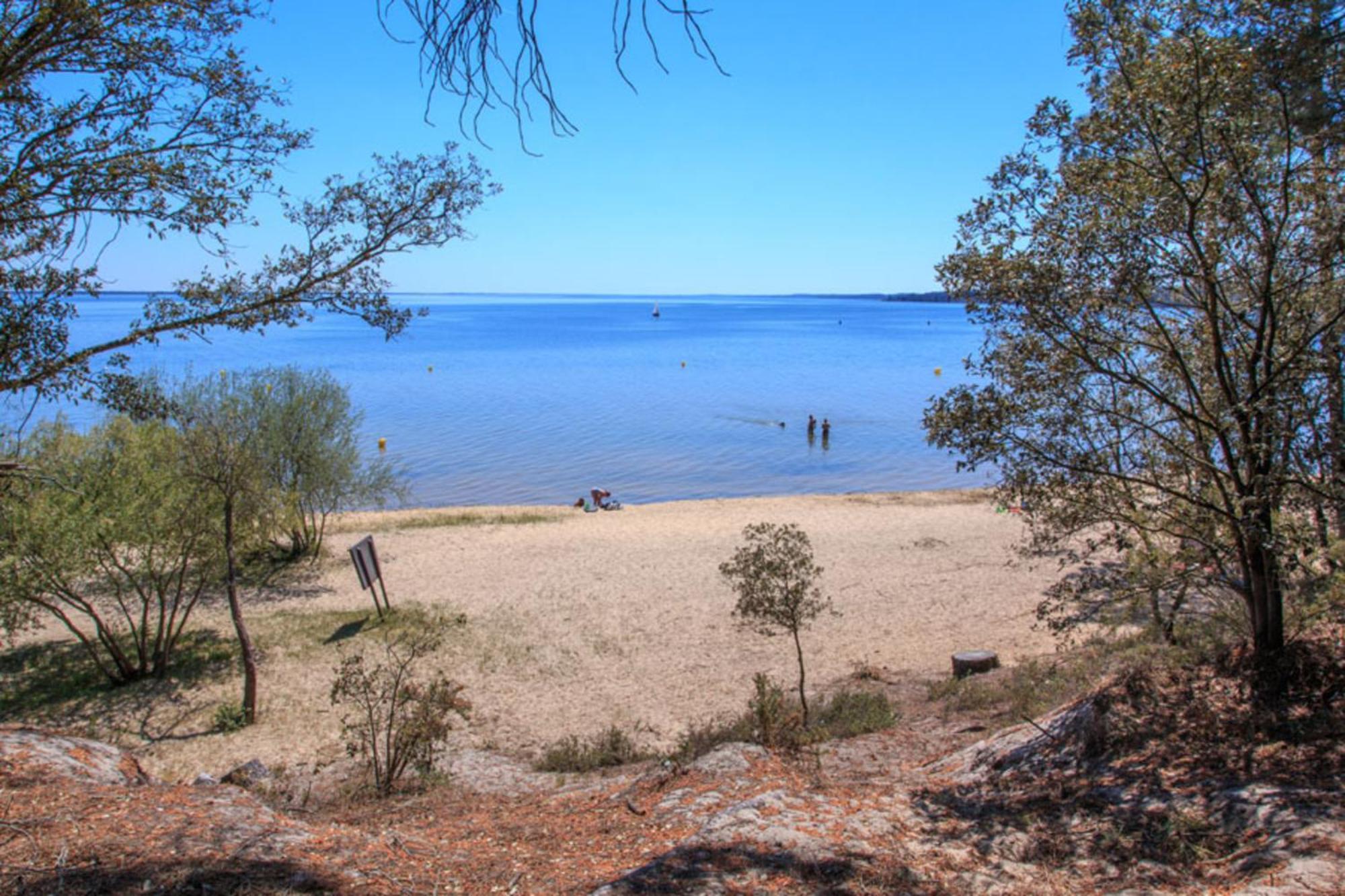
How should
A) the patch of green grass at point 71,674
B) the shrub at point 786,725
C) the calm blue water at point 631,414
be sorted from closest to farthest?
the shrub at point 786,725, the patch of green grass at point 71,674, the calm blue water at point 631,414

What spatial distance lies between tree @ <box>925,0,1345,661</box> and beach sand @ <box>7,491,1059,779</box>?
1730mm

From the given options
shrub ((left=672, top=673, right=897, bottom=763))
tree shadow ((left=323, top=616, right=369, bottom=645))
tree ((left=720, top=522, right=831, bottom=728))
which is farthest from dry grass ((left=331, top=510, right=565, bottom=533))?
tree ((left=720, top=522, right=831, bottom=728))

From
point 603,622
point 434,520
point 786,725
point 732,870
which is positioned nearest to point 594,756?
point 786,725

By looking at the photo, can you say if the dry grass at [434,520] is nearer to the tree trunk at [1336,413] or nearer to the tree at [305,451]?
the tree at [305,451]

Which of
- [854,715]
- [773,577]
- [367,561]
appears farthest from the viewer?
[367,561]

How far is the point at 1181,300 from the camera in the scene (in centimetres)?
679

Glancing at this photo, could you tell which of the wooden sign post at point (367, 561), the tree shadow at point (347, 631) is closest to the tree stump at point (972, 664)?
the wooden sign post at point (367, 561)

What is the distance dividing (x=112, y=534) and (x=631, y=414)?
44.2m

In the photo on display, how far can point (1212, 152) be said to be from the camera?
19.5 ft

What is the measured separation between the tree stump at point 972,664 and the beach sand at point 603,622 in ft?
2.27

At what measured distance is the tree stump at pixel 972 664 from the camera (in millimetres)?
12711

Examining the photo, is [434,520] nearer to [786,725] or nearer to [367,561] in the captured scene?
[367,561]

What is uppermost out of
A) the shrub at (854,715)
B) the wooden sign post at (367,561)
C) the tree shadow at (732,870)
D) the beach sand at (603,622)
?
the tree shadow at (732,870)

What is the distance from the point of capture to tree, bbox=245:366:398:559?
69.3ft
